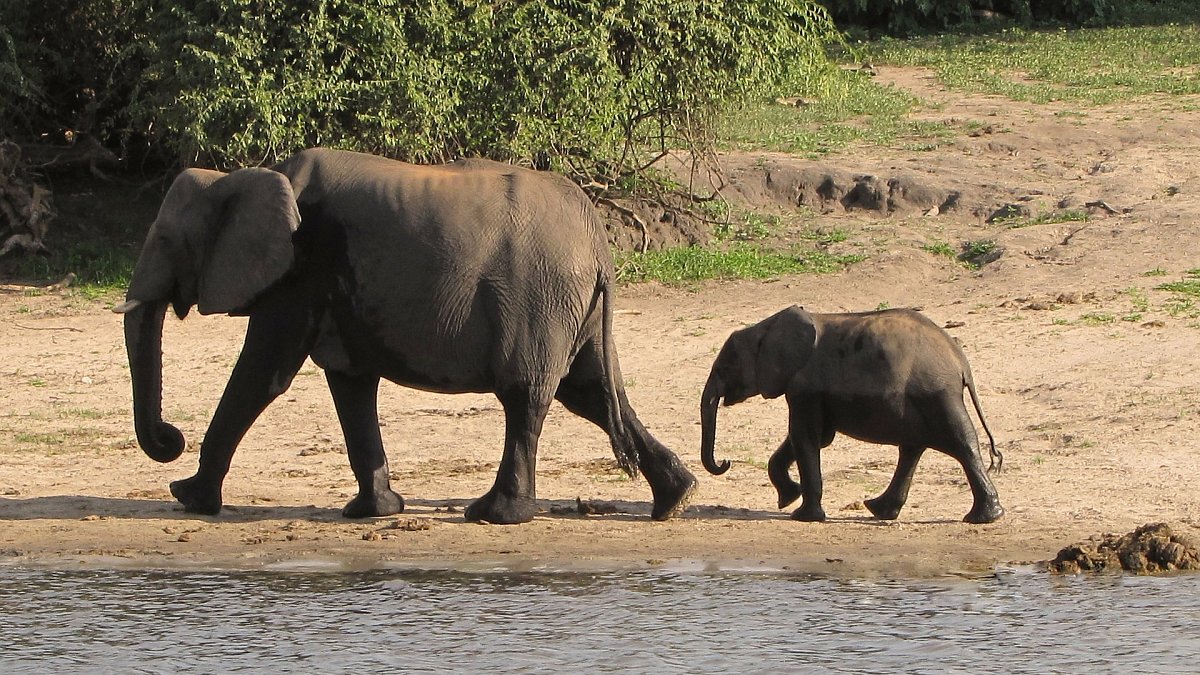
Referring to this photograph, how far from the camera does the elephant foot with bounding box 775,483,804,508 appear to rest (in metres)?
8.73

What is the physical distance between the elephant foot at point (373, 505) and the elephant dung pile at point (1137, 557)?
118 inches

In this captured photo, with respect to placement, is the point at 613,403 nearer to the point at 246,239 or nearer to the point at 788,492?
the point at 788,492

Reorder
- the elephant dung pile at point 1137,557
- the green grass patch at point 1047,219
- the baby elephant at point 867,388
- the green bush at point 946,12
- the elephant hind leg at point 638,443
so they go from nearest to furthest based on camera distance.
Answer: the elephant dung pile at point 1137,557
the baby elephant at point 867,388
the elephant hind leg at point 638,443
the green grass patch at point 1047,219
the green bush at point 946,12

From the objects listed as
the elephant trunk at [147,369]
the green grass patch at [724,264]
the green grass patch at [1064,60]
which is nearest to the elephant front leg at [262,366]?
the elephant trunk at [147,369]

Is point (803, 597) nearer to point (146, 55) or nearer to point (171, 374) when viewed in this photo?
point (171, 374)

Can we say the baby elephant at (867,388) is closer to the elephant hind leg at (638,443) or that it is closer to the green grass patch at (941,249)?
the elephant hind leg at (638,443)

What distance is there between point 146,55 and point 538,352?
6996 mm

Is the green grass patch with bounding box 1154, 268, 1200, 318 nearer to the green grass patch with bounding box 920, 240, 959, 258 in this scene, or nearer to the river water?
the green grass patch with bounding box 920, 240, 959, 258

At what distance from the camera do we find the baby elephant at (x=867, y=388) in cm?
829

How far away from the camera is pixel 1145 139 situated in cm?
1717

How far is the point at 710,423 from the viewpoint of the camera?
8.67m

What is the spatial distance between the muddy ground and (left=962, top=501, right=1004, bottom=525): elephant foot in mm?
61

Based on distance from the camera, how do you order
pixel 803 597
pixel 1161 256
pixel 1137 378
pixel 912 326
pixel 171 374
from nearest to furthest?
pixel 803 597 → pixel 912 326 → pixel 1137 378 → pixel 171 374 → pixel 1161 256

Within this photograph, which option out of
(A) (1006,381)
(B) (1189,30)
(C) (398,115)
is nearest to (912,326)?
(A) (1006,381)
